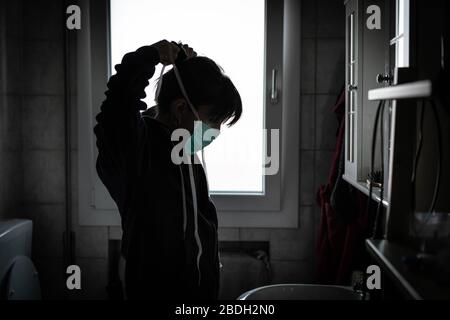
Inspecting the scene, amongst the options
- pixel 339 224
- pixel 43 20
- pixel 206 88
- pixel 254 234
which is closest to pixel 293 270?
pixel 254 234

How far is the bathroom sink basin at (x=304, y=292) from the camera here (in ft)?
4.75

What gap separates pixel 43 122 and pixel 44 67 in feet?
0.74

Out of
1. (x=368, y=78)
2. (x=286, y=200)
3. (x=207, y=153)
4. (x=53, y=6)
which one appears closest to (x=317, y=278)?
(x=286, y=200)

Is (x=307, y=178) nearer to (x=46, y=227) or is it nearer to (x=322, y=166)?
(x=322, y=166)

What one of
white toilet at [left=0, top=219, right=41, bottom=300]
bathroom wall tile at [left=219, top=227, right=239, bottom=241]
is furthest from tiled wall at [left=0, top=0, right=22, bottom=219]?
bathroom wall tile at [left=219, top=227, right=239, bottom=241]

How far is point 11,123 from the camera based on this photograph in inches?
70.9

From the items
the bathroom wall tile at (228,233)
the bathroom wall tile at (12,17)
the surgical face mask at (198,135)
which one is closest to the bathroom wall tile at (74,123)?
the bathroom wall tile at (12,17)

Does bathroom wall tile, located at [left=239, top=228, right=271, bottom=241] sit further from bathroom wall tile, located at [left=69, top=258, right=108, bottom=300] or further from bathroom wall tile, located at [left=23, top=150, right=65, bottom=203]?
bathroom wall tile, located at [left=23, top=150, right=65, bottom=203]

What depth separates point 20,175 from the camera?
6.14 ft

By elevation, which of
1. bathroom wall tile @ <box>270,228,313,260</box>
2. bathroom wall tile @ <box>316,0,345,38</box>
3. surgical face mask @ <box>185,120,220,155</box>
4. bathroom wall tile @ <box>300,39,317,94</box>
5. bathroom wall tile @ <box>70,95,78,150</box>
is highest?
bathroom wall tile @ <box>316,0,345,38</box>

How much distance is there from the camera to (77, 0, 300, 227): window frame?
71.2 inches

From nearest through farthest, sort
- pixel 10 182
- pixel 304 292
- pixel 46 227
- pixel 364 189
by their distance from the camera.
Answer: pixel 364 189 < pixel 304 292 < pixel 10 182 < pixel 46 227

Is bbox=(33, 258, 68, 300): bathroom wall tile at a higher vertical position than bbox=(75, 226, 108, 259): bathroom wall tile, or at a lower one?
lower

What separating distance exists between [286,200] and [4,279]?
1.08m
